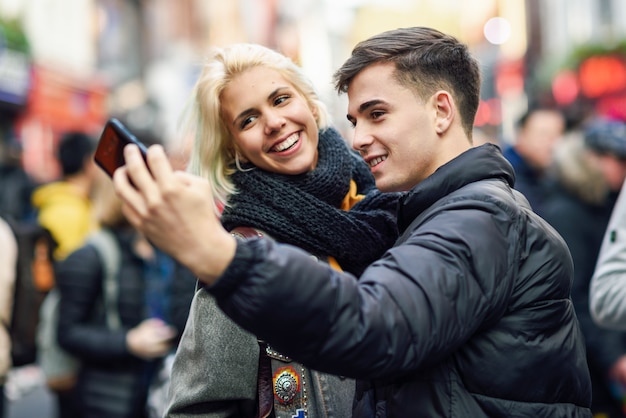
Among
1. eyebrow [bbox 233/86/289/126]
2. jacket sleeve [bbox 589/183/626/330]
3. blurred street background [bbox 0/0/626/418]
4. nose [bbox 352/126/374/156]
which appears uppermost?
nose [bbox 352/126/374/156]

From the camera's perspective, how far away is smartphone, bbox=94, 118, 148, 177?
1769 millimetres

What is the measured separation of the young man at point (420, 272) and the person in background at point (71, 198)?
15.4 feet

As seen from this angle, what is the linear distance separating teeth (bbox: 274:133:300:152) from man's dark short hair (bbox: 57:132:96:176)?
4.09 m

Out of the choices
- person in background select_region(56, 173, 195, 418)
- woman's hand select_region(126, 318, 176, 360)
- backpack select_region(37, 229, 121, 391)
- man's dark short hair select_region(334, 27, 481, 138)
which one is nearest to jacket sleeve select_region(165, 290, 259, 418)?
man's dark short hair select_region(334, 27, 481, 138)

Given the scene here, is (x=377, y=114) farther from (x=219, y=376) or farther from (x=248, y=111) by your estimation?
(x=219, y=376)

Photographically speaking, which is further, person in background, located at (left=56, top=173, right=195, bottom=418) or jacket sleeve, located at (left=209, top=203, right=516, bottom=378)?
person in background, located at (left=56, top=173, right=195, bottom=418)

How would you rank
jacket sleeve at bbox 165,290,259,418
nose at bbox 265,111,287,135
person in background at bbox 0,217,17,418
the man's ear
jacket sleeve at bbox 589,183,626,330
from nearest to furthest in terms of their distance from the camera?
the man's ear
jacket sleeve at bbox 165,290,259,418
nose at bbox 265,111,287,135
jacket sleeve at bbox 589,183,626,330
person in background at bbox 0,217,17,418

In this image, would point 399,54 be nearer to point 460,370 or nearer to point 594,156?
point 460,370

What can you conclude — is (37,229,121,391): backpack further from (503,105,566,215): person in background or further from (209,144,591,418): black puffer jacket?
(503,105,566,215): person in background

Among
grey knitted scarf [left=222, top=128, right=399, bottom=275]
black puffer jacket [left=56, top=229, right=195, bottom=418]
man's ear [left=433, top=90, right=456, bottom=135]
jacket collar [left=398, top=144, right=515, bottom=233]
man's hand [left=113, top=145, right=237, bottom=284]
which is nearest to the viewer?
man's hand [left=113, top=145, right=237, bottom=284]

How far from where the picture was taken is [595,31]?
21.7m

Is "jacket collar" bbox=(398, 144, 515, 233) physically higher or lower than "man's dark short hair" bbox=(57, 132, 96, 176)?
higher

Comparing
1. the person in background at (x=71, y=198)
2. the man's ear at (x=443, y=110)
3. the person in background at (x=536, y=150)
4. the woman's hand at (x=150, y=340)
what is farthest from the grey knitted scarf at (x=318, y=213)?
the person in background at (x=71, y=198)

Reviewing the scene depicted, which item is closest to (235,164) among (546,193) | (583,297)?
(583,297)
